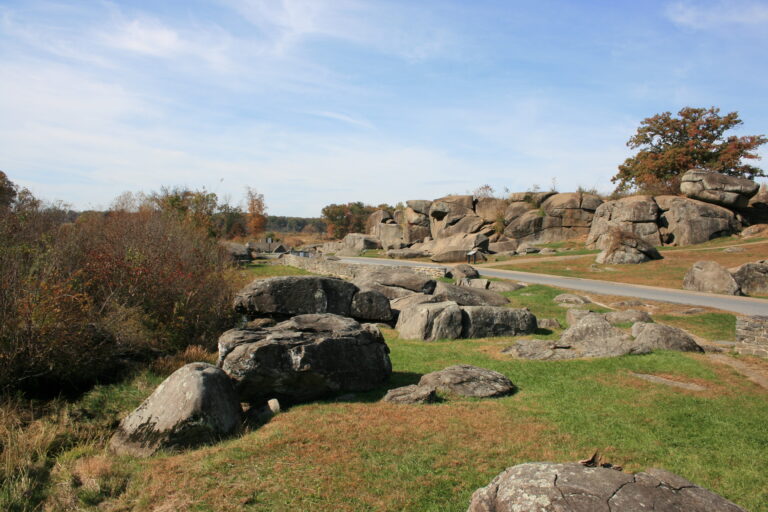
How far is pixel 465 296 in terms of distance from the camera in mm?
20062

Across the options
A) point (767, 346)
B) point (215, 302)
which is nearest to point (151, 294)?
point (215, 302)

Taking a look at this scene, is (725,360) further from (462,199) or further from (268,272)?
(462,199)

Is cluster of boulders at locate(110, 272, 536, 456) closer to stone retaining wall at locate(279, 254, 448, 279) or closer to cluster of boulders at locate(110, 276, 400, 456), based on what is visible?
cluster of boulders at locate(110, 276, 400, 456)

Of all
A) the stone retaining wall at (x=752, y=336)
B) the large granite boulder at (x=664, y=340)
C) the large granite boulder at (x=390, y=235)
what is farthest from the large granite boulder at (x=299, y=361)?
the large granite boulder at (x=390, y=235)

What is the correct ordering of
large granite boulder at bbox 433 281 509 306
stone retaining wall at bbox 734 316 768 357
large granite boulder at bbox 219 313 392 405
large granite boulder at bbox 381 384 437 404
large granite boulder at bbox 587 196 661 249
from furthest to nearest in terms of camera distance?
large granite boulder at bbox 587 196 661 249 → large granite boulder at bbox 433 281 509 306 → stone retaining wall at bbox 734 316 768 357 → large granite boulder at bbox 381 384 437 404 → large granite boulder at bbox 219 313 392 405

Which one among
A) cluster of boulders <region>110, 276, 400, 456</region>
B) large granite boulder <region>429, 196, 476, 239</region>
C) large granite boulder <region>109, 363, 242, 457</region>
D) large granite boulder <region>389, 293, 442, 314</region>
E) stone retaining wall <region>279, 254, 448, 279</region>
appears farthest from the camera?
large granite boulder <region>429, 196, 476, 239</region>

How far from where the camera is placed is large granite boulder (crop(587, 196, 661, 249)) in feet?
127

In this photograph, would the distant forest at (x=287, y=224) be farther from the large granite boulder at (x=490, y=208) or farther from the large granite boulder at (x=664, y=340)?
the large granite boulder at (x=664, y=340)

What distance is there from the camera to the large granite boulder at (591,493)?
3674 mm

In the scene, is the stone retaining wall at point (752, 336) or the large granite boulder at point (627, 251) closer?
the stone retaining wall at point (752, 336)

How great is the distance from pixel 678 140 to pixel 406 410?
51.6 meters

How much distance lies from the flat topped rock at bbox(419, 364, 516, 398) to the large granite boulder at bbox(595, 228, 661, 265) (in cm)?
2504

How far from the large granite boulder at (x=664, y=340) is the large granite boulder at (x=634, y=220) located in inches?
1002

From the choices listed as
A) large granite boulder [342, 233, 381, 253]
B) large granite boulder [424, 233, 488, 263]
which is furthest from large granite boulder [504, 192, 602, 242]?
large granite boulder [342, 233, 381, 253]
